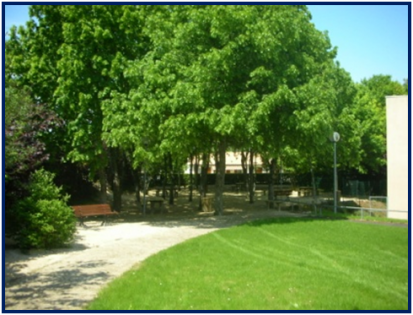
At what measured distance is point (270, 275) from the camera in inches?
323

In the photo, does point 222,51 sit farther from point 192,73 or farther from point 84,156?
point 84,156

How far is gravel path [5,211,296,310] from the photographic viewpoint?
700 cm

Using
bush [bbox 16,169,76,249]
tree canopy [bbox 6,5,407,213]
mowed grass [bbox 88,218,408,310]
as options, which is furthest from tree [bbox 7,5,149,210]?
mowed grass [bbox 88,218,408,310]

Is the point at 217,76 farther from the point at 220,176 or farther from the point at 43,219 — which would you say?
the point at 43,219

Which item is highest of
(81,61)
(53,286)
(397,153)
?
(81,61)

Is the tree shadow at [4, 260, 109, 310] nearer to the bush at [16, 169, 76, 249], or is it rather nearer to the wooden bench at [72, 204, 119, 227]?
the bush at [16, 169, 76, 249]

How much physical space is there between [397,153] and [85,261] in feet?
59.4

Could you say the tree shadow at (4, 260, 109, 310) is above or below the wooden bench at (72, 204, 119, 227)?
below

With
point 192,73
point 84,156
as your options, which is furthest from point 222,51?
point 84,156

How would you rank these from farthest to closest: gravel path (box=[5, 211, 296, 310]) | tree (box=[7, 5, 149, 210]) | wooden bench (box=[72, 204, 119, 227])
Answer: tree (box=[7, 5, 149, 210])
wooden bench (box=[72, 204, 119, 227])
gravel path (box=[5, 211, 296, 310])

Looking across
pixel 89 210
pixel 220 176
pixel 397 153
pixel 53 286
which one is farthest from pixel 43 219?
pixel 397 153

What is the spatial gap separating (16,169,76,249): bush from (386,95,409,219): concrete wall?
17093 millimetres

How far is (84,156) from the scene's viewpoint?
16672 millimetres

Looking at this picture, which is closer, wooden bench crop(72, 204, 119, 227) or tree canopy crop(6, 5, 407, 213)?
tree canopy crop(6, 5, 407, 213)
